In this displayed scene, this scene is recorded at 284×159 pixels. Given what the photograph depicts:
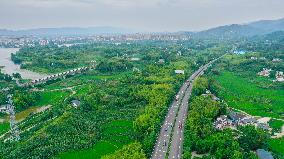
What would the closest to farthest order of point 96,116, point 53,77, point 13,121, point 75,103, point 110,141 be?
point 110,141, point 96,116, point 13,121, point 75,103, point 53,77

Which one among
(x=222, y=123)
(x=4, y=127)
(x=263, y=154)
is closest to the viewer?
(x=263, y=154)

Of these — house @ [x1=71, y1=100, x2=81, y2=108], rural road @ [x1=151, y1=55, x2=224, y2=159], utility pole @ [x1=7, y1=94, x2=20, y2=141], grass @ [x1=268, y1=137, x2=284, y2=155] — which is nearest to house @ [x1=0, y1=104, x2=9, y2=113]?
utility pole @ [x1=7, y1=94, x2=20, y2=141]

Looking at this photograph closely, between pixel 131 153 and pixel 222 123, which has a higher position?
pixel 131 153

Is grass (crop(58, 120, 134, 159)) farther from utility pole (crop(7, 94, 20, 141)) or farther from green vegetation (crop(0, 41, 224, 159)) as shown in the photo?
utility pole (crop(7, 94, 20, 141))

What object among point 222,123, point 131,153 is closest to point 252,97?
point 222,123

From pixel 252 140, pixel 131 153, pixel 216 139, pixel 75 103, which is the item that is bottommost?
pixel 75 103

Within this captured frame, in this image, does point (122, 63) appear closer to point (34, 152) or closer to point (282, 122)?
point (282, 122)

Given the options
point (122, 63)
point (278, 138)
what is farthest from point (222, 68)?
point (278, 138)

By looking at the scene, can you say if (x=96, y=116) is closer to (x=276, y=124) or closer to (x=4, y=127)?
(x=4, y=127)

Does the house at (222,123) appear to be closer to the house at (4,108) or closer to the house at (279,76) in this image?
the house at (4,108)
